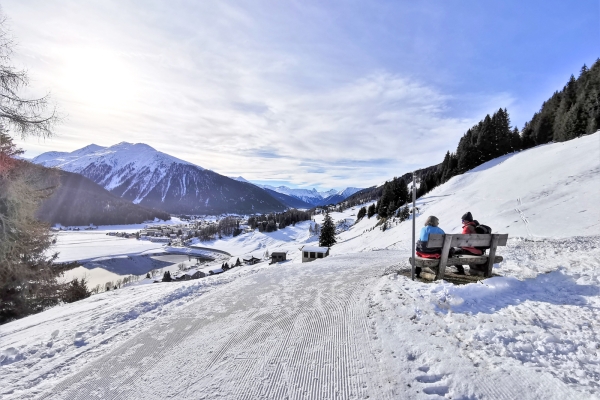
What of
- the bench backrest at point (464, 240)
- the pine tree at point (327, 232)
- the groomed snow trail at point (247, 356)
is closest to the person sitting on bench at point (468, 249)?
the bench backrest at point (464, 240)

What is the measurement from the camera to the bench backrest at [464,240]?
20.7ft

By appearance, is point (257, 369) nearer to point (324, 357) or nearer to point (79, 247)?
point (324, 357)

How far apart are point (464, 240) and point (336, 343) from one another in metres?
4.49

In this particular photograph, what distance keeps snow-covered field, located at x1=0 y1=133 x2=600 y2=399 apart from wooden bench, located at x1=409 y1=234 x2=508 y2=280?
0.63 metres

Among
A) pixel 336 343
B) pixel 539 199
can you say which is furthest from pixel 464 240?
pixel 539 199

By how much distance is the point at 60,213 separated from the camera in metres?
152

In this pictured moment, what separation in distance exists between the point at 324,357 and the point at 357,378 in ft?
1.96

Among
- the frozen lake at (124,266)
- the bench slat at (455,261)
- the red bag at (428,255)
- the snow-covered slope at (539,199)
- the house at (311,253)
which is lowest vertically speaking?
the frozen lake at (124,266)

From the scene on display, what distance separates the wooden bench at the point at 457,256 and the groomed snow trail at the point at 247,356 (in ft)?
6.56

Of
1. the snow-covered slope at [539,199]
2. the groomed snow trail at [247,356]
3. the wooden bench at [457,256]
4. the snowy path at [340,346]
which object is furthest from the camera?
the snow-covered slope at [539,199]

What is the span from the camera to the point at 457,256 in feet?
22.8

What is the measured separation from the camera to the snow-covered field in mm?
3068

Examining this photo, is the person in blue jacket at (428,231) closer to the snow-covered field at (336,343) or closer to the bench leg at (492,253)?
the snow-covered field at (336,343)

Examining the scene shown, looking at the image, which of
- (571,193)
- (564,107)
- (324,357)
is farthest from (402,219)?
(324,357)
